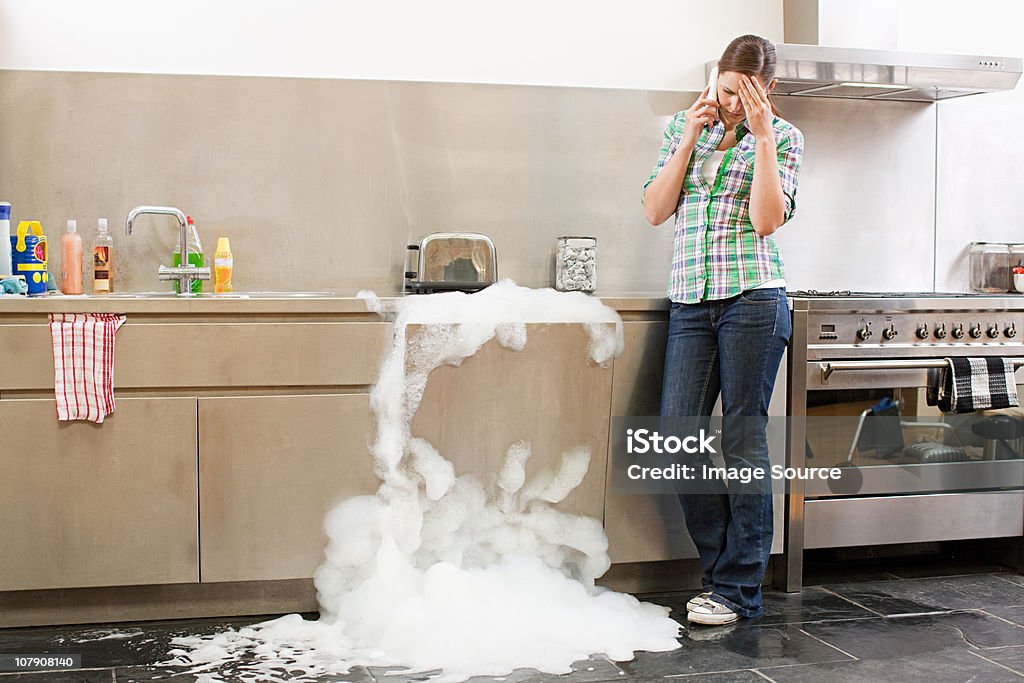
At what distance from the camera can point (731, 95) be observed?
8.38ft

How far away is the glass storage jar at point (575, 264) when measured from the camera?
3.13m

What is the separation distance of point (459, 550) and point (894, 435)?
50.3 inches

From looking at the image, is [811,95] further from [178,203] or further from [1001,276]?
[178,203]

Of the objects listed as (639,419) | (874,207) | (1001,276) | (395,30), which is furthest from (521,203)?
(1001,276)

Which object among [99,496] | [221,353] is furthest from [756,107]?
[99,496]

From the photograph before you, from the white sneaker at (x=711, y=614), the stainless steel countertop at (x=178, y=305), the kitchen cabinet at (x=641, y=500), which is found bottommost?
the white sneaker at (x=711, y=614)

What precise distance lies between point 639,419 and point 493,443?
15.9 inches

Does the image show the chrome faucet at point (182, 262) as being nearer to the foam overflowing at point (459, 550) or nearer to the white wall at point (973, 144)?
the foam overflowing at point (459, 550)

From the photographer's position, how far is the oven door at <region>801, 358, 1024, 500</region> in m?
2.86

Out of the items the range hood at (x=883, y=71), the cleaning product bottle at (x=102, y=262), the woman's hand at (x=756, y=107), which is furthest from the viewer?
the range hood at (x=883, y=71)

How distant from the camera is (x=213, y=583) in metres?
2.57

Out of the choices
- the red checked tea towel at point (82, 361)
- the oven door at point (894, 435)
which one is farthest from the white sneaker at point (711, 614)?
the red checked tea towel at point (82, 361)

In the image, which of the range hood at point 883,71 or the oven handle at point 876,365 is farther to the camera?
the range hood at point 883,71

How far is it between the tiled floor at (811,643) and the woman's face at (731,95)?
49.9 inches
